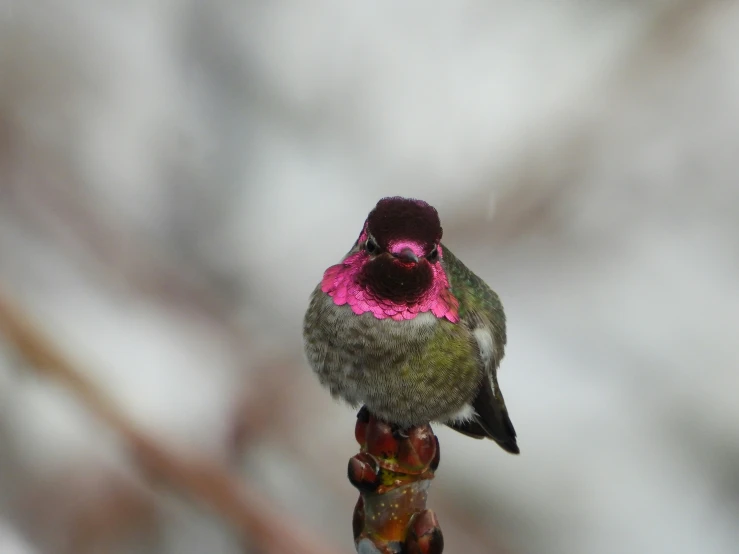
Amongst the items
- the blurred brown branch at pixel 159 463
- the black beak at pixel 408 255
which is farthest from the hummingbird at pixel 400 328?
the blurred brown branch at pixel 159 463

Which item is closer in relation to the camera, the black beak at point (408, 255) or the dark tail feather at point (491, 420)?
the black beak at point (408, 255)

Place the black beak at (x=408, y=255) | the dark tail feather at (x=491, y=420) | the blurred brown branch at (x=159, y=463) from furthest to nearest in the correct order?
the blurred brown branch at (x=159, y=463), the dark tail feather at (x=491, y=420), the black beak at (x=408, y=255)

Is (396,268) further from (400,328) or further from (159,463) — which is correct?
(159,463)

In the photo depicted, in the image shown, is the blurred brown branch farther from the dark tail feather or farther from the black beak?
the black beak

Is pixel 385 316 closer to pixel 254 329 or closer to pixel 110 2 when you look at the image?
pixel 254 329

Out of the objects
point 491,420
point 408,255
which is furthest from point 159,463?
point 408,255

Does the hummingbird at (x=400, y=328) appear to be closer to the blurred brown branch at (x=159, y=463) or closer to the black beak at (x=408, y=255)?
the black beak at (x=408, y=255)
